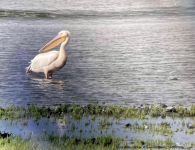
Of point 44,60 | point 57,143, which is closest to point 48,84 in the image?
point 44,60

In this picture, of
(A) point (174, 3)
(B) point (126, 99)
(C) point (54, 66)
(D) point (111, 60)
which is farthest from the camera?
(A) point (174, 3)

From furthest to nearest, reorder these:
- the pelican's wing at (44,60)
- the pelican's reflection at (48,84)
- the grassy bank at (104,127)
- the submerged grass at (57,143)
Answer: the pelican's wing at (44,60) → the pelican's reflection at (48,84) → the grassy bank at (104,127) → the submerged grass at (57,143)

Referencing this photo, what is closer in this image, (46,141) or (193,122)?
(46,141)

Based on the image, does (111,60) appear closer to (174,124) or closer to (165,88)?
(165,88)

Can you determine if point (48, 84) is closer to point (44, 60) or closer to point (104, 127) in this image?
point (44, 60)

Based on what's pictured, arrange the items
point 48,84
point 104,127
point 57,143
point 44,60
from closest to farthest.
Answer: point 57,143
point 104,127
point 48,84
point 44,60

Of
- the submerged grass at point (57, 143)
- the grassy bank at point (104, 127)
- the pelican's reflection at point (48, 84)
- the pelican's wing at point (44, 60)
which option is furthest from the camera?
the pelican's wing at point (44, 60)

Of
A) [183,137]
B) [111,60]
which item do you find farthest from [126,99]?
[111,60]

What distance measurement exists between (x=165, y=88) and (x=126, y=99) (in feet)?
7.95

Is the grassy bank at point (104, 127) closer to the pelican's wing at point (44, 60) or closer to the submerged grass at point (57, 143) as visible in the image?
the submerged grass at point (57, 143)

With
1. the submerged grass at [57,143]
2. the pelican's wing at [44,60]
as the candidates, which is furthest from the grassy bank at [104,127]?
the pelican's wing at [44,60]

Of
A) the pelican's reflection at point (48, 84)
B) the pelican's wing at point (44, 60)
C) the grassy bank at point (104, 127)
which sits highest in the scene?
the pelican's wing at point (44, 60)

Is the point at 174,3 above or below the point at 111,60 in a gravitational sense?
above

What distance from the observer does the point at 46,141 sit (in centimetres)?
823
